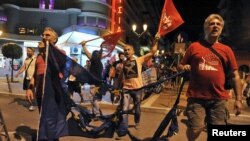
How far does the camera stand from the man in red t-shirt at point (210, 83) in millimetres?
5000

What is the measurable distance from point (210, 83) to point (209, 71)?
148mm

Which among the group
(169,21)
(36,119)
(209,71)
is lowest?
(36,119)

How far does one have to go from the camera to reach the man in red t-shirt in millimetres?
5000

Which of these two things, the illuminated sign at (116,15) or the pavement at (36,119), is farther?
the illuminated sign at (116,15)

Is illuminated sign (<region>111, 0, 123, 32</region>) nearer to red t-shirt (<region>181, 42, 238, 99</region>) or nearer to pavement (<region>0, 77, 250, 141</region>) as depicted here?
pavement (<region>0, 77, 250, 141</region>)

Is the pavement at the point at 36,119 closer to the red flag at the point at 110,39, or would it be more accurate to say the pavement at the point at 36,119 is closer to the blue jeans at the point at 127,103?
the blue jeans at the point at 127,103

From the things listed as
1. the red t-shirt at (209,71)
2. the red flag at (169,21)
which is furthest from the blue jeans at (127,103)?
the red t-shirt at (209,71)

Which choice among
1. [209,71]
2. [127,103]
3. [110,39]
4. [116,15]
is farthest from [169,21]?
[116,15]

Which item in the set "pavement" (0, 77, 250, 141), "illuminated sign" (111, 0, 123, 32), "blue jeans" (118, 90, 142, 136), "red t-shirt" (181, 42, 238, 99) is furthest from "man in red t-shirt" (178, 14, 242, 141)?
"illuminated sign" (111, 0, 123, 32)

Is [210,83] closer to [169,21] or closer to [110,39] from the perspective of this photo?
[169,21]

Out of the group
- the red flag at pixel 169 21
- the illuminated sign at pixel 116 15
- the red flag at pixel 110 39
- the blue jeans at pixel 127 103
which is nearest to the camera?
the blue jeans at pixel 127 103

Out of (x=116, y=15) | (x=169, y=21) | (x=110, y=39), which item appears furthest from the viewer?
(x=116, y=15)

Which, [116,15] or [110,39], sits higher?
[116,15]

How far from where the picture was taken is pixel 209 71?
5.00 meters
